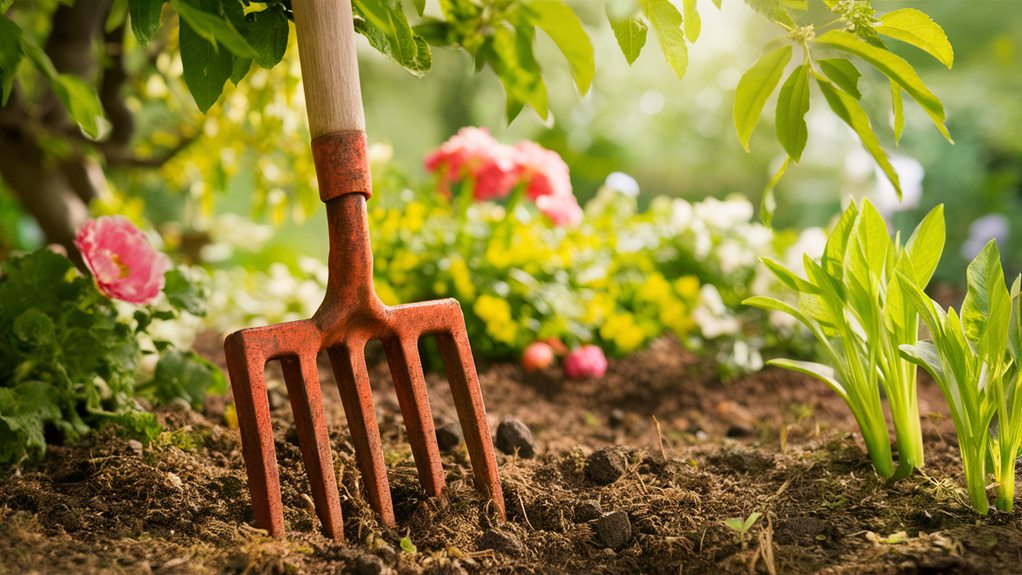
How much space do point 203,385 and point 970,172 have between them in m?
4.84

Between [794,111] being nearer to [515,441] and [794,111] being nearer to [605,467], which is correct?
[605,467]

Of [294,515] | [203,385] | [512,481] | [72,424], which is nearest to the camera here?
[294,515]

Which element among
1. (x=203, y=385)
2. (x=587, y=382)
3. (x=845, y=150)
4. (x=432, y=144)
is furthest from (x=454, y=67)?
(x=203, y=385)

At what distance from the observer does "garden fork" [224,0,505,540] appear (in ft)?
3.42

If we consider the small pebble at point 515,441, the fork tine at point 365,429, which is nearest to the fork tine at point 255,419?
the fork tine at point 365,429

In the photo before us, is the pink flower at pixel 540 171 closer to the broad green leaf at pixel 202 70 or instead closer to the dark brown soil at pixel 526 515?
the dark brown soil at pixel 526 515

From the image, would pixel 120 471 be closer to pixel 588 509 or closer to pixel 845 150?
pixel 588 509

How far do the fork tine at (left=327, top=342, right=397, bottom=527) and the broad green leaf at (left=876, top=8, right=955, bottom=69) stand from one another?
83 cm

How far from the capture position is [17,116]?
2582mm

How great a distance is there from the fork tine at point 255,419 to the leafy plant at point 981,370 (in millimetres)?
847

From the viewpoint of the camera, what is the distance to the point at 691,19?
3.54 ft

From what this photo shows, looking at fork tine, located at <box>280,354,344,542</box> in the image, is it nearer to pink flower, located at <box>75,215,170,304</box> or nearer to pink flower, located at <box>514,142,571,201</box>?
pink flower, located at <box>75,215,170,304</box>

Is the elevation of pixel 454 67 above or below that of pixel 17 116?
above

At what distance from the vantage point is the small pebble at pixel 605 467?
4.26 feet
